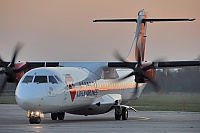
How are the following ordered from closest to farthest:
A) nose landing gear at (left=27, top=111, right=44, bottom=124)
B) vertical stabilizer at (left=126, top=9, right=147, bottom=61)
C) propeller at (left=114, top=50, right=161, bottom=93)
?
nose landing gear at (left=27, top=111, right=44, bottom=124)
propeller at (left=114, top=50, right=161, bottom=93)
vertical stabilizer at (left=126, top=9, right=147, bottom=61)

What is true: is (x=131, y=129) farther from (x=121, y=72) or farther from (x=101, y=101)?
(x=121, y=72)

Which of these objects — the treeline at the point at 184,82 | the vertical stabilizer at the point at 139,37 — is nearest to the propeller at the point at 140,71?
the vertical stabilizer at the point at 139,37

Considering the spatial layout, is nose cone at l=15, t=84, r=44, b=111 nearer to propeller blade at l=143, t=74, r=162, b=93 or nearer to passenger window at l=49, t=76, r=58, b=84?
passenger window at l=49, t=76, r=58, b=84

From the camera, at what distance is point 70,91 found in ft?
88.4

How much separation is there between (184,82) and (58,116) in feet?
109

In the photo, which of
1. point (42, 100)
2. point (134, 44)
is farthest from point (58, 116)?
point (134, 44)

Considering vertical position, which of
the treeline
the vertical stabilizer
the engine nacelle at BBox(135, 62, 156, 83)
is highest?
the vertical stabilizer

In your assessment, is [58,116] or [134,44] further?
[134,44]

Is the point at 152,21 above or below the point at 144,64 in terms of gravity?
above

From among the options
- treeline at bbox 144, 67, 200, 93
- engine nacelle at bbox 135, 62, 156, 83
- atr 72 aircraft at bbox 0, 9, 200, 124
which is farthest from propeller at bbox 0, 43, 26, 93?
treeline at bbox 144, 67, 200, 93

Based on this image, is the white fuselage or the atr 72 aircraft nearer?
the white fuselage

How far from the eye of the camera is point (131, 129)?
21.9 metres

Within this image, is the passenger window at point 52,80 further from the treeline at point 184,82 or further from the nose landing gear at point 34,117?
the treeline at point 184,82

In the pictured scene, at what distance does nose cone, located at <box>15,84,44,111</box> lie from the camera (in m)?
24.4
